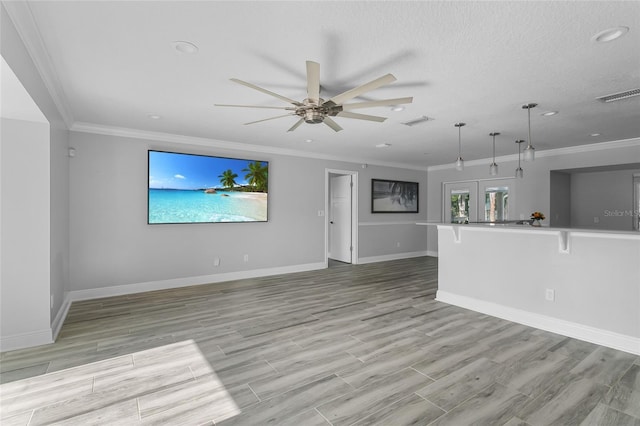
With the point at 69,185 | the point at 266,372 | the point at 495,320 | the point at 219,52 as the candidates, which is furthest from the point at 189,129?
the point at 495,320

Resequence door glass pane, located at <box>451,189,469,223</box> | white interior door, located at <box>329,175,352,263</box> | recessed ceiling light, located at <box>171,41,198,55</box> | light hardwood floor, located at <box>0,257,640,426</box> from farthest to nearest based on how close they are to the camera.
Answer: door glass pane, located at <box>451,189,469,223</box>
white interior door, located at <box>329,175,352,263</box>
recessed ceiling light, located at <box>171,41,198,55</box>
light hardwood floor, located at <box>0,257,640,426</box>

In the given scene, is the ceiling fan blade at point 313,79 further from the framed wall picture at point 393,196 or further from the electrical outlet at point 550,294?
the framed wall picture at point 393,196

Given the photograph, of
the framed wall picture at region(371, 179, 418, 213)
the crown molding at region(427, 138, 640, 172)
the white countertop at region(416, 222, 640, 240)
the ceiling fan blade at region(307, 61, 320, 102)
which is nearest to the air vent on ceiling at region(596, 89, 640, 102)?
the white countertop at region(416, 222, 640, 240)

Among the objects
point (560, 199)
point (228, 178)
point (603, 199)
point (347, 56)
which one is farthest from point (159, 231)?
point (603, 199)

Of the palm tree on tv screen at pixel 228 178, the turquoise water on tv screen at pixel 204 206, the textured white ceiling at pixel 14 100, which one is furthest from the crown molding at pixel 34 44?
the palm tree on tv screen at pixel 228 178

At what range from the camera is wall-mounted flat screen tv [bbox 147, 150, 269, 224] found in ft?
15.9

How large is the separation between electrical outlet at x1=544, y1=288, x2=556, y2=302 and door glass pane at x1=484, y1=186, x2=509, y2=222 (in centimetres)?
379

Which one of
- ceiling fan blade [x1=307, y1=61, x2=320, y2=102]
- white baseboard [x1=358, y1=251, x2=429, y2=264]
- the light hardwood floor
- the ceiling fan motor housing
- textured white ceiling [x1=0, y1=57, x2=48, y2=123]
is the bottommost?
the light hardwood floor

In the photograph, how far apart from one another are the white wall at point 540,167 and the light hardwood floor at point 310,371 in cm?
388

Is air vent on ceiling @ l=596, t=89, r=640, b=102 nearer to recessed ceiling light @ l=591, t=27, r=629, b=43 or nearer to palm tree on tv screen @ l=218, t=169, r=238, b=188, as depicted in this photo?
recessed ceiling light @ l=591, t=27, r=629, b=43

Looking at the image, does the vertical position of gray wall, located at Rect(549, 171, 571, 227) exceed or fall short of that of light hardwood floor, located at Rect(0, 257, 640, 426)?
it exceeds it

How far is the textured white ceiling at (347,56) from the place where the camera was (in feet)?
6.24

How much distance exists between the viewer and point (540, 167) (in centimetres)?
630

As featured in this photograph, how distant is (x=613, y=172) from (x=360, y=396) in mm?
7041
